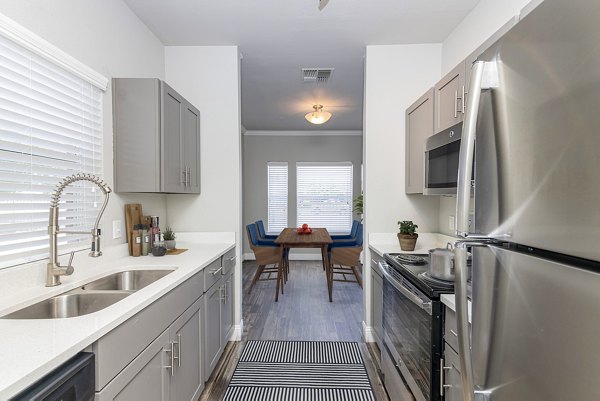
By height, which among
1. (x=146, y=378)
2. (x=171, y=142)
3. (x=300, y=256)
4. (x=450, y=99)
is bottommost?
(x=300, y=256)

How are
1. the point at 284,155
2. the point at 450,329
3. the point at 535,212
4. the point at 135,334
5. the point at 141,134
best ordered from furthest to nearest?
the point at 284,155
the point at 141,134
the point at 450,329
the point at 135,334
the point at 535,212

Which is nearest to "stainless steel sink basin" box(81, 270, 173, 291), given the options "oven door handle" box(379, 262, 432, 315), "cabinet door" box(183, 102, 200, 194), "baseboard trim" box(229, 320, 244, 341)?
"cabinet door" box(183, 102, 200, 194)

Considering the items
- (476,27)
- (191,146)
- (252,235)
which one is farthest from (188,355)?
(476,27)

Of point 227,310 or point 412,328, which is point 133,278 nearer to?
point 227,310

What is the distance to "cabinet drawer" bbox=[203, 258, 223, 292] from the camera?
2.09m

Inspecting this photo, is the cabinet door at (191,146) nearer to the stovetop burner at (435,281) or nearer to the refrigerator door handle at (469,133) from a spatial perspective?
the stovetop burner at (435,281)

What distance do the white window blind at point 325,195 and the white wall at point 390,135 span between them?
3666 mm

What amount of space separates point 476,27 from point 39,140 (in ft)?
9.37

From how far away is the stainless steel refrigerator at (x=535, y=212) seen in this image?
0.49 metres

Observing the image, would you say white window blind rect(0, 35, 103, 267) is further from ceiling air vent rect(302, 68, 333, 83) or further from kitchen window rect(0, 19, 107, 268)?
ceiling air vent rect(302, 68, 333, 83)

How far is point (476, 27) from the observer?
7.48 feet

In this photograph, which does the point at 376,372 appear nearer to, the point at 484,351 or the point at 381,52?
the point at 484,351

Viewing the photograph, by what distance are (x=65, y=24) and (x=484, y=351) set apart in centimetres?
235

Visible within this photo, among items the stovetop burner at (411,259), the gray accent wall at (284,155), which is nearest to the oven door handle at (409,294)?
the stovetop burner at (411,259)
